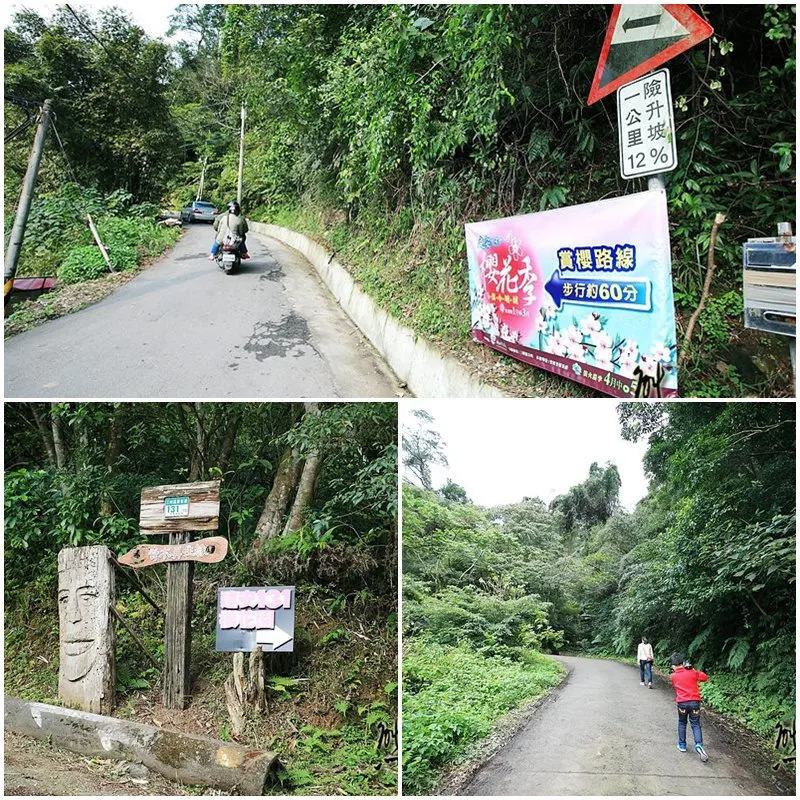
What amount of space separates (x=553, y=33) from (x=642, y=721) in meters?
6.69

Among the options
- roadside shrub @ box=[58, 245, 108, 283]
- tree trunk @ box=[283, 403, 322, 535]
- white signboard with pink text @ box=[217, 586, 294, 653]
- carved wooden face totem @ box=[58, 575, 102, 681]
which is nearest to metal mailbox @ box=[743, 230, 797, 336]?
white signboard with pink text @ box=[217, 586, 294, 653]

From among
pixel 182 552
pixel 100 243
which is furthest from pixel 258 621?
pixel 100 243

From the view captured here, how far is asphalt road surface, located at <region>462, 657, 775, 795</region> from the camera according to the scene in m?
3.91

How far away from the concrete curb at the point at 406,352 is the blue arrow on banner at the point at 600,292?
3.50ft

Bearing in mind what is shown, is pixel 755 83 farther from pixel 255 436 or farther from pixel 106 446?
pixel 106 446

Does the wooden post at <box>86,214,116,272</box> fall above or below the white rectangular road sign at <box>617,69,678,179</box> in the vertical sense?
above

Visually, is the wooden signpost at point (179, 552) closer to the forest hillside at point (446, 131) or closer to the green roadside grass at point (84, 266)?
the forest hillside at point (446, 131)

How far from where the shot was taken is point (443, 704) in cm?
433

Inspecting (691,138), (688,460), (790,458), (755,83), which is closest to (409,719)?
(688,460)

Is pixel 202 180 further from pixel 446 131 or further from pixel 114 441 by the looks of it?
pixel 446 131

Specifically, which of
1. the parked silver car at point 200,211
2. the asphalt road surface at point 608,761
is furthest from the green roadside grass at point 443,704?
the parked silver car at point 200,211

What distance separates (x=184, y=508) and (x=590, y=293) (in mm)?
3865

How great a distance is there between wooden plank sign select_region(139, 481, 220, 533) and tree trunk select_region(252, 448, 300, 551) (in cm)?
130

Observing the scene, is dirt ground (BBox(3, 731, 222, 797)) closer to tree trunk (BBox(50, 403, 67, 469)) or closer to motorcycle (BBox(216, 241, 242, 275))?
tree trunk (BBox(50, 403, 67, 469))
